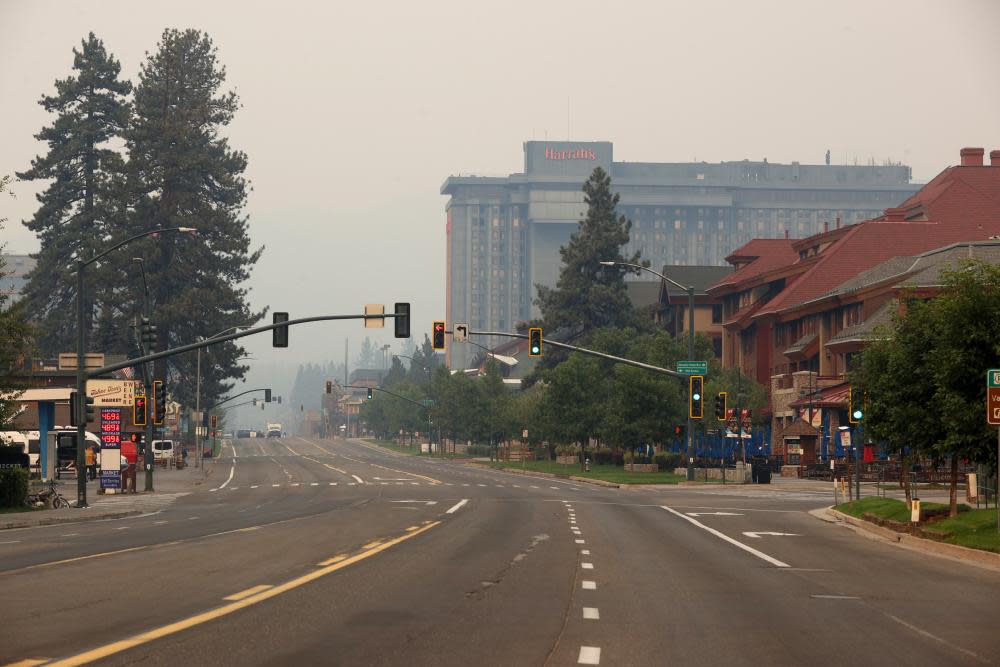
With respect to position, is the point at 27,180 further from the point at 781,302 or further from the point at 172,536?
the point at 172,536

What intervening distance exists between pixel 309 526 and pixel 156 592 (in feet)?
48.8

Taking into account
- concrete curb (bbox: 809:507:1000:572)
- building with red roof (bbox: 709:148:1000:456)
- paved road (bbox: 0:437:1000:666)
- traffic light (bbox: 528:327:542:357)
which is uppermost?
building with red roof (bbox: 709:148:1000:456)

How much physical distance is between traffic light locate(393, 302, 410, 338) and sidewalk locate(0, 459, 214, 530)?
1029 centimetres

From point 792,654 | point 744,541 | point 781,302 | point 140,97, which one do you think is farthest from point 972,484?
point 140,97

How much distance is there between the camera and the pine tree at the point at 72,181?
10612 cm

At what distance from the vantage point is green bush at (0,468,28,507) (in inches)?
1630

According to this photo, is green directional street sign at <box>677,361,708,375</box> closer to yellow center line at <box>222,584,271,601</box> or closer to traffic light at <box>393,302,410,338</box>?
traffic light at <box>393,302,410,338</box>

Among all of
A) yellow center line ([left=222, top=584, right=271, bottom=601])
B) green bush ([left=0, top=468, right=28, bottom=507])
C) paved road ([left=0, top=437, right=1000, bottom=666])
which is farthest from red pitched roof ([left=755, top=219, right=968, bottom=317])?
yellow center line ([left=222, top=584, right=271, bottom=601])

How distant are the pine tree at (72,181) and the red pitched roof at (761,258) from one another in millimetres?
50689

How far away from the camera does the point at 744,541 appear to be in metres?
28.5

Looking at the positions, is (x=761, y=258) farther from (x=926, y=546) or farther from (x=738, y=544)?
(x=738, y=544)

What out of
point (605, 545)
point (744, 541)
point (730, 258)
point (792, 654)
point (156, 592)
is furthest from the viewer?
point (730, 258)

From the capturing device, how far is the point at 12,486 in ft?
136

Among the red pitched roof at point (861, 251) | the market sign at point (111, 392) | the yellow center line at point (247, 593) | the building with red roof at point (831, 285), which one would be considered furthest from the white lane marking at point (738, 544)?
the red pitched roof at point (861, 251)
